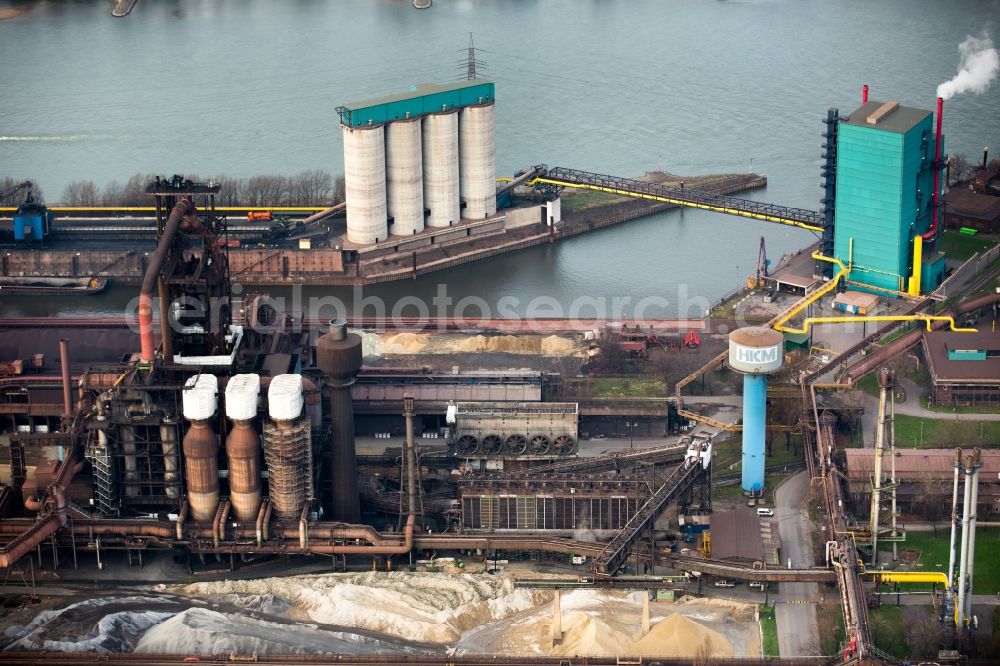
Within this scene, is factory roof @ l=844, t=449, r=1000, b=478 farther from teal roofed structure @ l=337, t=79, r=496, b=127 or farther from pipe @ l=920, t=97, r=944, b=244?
teal roofed structure @ l=337, t=79, r=496, b=127

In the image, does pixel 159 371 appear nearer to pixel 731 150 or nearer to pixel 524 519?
pixel 524 519

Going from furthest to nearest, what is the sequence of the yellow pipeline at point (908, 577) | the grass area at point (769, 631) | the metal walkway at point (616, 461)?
the metal walkway at point (616, 461)
the yellow pipeline at point (908, 577)
the grass area at point (769, 631)

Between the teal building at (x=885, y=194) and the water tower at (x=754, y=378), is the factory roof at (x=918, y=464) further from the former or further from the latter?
the teal building at (x=885, y=194)

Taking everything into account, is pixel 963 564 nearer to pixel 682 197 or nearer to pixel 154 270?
pixel 154 270

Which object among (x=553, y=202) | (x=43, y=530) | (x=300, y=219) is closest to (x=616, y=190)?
(x=553, y=202)

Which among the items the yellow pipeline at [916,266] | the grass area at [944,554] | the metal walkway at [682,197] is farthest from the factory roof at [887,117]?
the grass area at [944,554]
